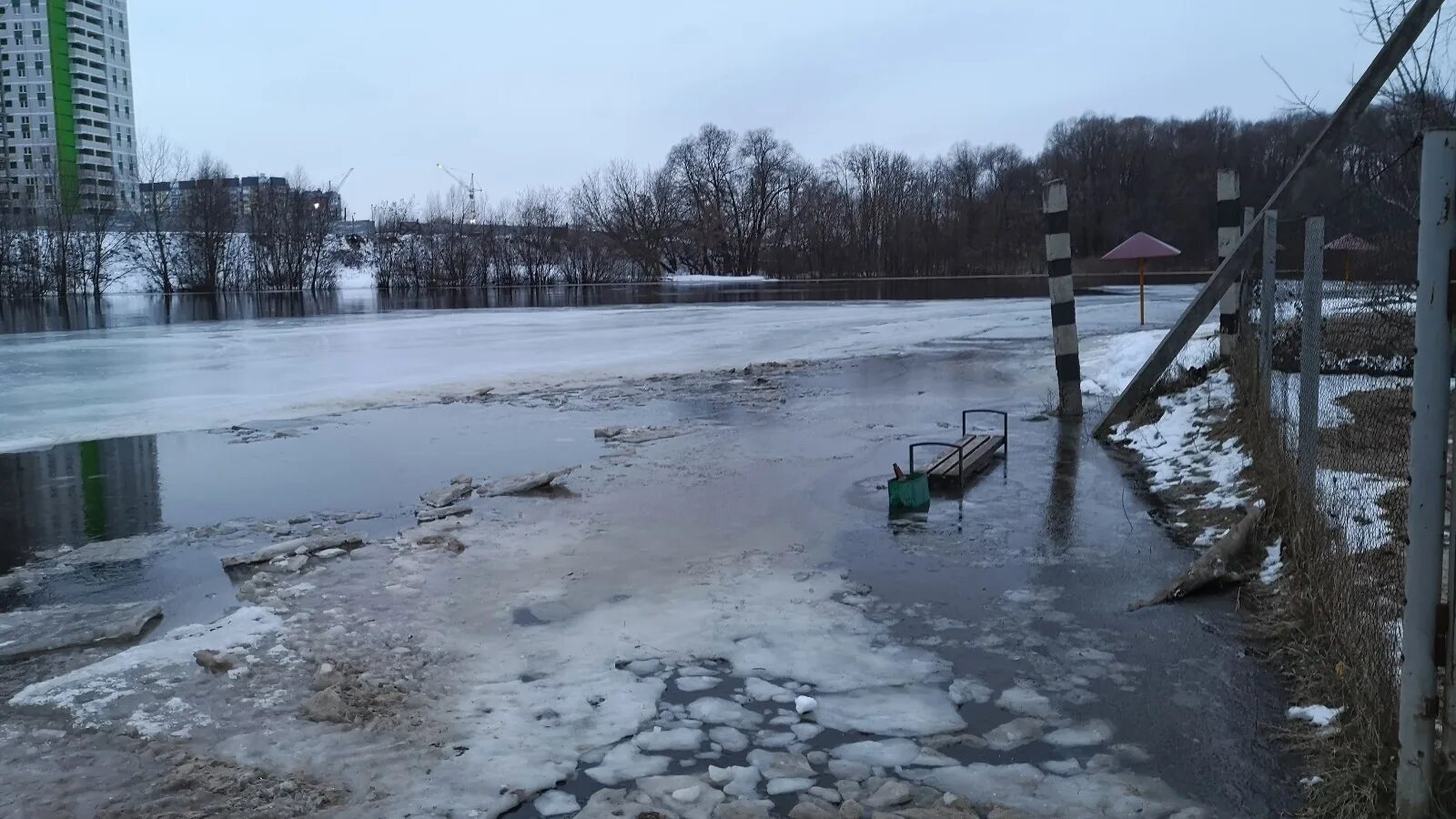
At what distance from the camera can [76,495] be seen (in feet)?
26.0

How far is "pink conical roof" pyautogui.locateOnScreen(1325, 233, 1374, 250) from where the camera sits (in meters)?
6.27

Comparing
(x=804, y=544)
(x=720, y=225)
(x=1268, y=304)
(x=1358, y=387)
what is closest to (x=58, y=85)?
(x=720, y=225)

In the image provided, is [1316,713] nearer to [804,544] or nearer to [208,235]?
[804,544]

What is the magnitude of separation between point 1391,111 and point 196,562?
369 inches

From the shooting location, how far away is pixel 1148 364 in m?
8.94

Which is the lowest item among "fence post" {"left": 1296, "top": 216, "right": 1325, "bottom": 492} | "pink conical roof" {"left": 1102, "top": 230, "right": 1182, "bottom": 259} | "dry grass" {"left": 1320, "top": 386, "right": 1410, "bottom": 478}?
"dry grass" {"left": 1320, "top": 386, "right": 1410, "bottom": 478}

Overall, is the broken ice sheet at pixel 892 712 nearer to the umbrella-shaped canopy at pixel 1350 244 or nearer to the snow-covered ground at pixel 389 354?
the umbrella-shaped canopy at pixel 1350 244

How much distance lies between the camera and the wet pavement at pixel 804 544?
3.80m

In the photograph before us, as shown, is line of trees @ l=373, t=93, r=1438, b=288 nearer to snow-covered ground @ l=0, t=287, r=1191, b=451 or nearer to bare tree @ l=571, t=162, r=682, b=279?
bare tree @ l=571, t=162, r=682, b=279

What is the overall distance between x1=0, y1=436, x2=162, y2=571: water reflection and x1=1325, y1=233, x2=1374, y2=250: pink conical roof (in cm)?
762

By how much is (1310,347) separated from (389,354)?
1691cm

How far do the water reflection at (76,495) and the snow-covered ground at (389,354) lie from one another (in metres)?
0.89

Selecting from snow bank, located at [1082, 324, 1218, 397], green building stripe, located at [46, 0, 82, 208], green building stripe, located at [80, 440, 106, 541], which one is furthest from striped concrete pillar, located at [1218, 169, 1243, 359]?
green building stripe, located at [46, 0, 82, 208]

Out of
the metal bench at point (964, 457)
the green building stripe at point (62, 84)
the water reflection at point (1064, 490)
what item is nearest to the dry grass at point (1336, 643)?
the water reflection at point (1064, 490)
